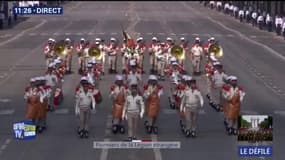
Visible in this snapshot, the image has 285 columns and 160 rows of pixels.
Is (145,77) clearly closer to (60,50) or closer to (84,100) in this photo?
(60,50)

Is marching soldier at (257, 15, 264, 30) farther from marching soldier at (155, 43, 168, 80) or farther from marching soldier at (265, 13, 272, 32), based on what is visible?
marching soldier at (155, 43, 168, 80)

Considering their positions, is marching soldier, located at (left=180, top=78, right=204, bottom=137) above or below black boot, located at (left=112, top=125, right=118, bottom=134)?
above

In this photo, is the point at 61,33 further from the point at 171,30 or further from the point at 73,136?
the point at 73,136

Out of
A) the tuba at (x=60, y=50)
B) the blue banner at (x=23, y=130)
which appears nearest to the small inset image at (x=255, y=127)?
the blue banner at (x=23, y=130)

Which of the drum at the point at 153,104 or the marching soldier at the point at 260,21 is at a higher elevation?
the drum at the point at 153,104

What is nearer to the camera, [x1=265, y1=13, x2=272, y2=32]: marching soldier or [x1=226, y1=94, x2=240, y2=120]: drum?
[x1=226, y1=94, x2=240, y2=120]: drum

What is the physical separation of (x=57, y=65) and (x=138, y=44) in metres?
10.8

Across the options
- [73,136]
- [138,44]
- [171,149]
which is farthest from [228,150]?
[138,44]

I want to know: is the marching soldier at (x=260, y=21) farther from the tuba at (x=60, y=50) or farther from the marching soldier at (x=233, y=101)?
the marching soldier at (x=233, y=101)

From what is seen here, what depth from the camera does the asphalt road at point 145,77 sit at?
28.8 m

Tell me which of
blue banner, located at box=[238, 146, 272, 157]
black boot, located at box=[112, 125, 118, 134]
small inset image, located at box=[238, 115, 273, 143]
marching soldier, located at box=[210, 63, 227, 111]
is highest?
small inset image, located at box=[238, 115, 273, 143]

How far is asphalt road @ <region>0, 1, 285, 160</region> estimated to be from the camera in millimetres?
28750
